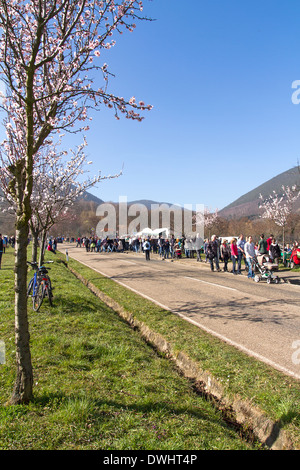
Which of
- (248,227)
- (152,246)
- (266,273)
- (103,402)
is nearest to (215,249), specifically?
(266,273)

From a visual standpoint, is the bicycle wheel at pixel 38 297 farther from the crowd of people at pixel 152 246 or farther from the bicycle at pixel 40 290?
the crowd of people at pixel 152 246

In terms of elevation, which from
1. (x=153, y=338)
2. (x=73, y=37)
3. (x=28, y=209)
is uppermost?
(x=73, y=37)

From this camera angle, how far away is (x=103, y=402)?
3498 millimetres

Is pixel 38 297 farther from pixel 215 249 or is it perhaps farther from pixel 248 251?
pixel 215 249

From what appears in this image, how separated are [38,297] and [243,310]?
216 inches

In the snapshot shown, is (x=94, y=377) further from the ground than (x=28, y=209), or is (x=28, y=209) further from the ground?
(x=28, y=209)

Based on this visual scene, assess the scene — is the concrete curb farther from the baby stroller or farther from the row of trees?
the row of trees

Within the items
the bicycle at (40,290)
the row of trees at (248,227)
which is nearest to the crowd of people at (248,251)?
the bicycle at (40,290)

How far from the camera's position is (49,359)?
4656 millimetres

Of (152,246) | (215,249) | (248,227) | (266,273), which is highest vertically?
(248,227)

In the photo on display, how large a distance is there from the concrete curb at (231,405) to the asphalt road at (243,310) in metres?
1.06
